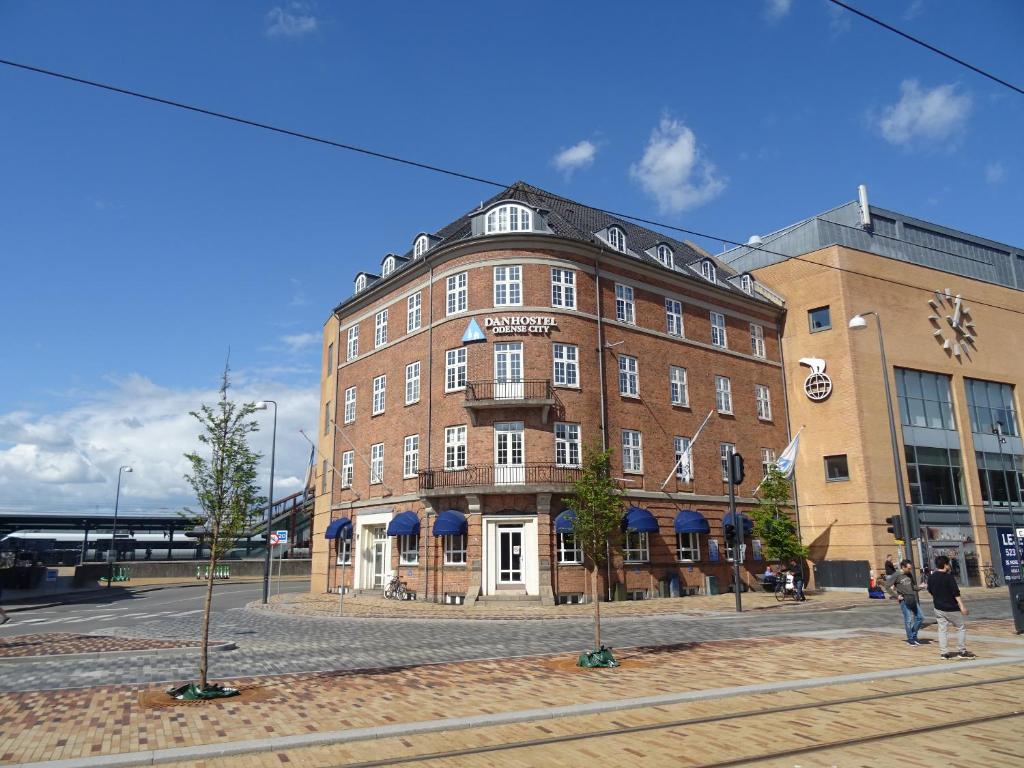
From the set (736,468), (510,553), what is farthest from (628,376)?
(510,553)

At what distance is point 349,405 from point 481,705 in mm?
30165

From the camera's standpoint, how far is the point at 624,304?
33.0m

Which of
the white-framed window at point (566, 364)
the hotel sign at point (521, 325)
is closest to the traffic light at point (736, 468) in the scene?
the white-framed window at point (566, 364)

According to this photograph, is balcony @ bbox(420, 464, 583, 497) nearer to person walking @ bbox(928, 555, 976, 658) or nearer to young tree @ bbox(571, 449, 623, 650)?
young tree @ bbox(571, 449, 623, 650)

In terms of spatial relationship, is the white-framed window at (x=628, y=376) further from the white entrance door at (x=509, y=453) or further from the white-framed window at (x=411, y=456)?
the white-framed window at (x=411, y=456)

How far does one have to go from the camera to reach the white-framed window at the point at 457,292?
3112cm

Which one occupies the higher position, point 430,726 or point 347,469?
point 347,469

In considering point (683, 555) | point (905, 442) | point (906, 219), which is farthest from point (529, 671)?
point (906, 219)

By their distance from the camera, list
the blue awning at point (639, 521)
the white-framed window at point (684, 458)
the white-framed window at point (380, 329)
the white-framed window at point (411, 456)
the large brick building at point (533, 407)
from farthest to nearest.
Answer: the white-framed window at point (380, 329) → the white-framed window at point (684, 458) → the white-framed window at point (411, 456) → the blue awning at point (639, 521) → the large brick building at point (533, 407)

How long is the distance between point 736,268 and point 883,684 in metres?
37.5

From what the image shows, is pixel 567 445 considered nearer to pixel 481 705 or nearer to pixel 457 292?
pixel 457 292

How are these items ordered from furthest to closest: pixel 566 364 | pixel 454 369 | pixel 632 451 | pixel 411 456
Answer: pixel 411 456 < pixel 632 451 < pixel 454 369 < pixel 566 364

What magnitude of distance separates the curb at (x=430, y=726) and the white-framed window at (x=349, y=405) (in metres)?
29.9

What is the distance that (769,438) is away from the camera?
3797 centimetres
